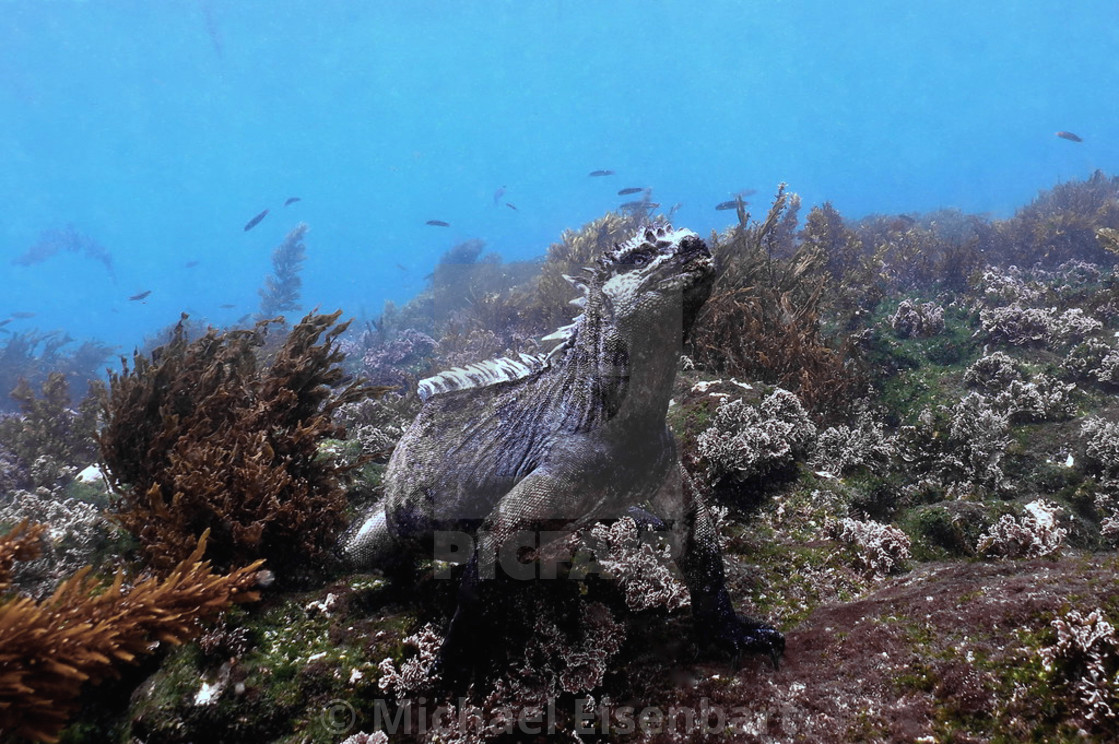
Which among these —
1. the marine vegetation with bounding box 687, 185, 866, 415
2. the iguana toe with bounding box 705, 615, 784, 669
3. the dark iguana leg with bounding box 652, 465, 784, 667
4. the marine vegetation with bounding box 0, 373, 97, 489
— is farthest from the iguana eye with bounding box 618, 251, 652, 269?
the marine vegetation with bounding box 0, 373, 97, 489

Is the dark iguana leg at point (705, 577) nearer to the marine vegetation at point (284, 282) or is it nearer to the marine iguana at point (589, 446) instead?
the marine iguana at point (589, 446)

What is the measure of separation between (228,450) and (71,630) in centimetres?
233

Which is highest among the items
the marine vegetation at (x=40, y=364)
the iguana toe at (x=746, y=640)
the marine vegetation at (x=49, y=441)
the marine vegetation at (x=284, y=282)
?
the marine vegetation at (x=284, y=282)

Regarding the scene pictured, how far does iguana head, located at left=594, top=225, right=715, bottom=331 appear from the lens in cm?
259

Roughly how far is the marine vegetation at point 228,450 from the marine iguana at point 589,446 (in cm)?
113

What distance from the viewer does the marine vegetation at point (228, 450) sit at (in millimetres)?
3635

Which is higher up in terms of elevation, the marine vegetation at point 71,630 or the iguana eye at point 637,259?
the iguana eye at point 637,259

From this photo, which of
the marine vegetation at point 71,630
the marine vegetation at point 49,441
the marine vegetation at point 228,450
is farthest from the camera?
the marine vegetation at point 49,441

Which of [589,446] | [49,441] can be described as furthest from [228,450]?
[49,441]

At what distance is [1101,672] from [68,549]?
629 centimetres

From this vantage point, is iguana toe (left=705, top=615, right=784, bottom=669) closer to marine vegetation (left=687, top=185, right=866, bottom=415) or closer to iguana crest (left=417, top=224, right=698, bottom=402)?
iguana crest (left=417, top=224, right=698, bottom=402)

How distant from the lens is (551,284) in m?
14.0

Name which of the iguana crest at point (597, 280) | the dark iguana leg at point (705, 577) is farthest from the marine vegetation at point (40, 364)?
the dark iguana leg at point (705, 577)

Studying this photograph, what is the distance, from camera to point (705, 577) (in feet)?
9.80
